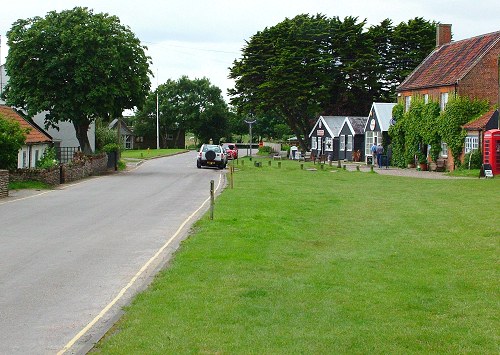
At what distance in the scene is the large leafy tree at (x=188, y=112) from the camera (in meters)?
122

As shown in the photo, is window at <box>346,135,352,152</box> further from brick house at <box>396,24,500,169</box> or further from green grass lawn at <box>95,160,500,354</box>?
green grass lawn at <box>95,160,500,354</box>

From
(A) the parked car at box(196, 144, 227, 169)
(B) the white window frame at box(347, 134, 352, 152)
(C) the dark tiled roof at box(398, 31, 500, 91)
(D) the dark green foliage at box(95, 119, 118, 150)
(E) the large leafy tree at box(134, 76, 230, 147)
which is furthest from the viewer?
(E) the large leafy tree at box(134, 76, 230, 147)

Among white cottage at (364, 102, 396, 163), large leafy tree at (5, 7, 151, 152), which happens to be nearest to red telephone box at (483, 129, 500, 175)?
white cottage at (364, 102, 396, 163)

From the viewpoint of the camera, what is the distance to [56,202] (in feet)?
90.9

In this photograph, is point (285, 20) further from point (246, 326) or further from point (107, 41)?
point (246, 326)

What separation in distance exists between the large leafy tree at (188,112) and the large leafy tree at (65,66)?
72.7 metres

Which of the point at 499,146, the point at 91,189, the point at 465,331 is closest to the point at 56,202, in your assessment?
the point at 91,189

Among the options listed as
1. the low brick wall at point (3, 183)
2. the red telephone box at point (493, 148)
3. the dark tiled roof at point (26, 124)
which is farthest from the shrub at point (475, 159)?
the low brick wall at point (3, 183)

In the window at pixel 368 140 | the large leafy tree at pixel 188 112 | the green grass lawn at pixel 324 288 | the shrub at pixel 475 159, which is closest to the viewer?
the green grass lawn at pixel 324 288

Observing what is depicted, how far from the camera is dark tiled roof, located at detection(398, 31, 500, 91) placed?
1986 inches

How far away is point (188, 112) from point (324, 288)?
113 m

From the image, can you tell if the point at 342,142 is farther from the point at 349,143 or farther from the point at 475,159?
the point at 475,159

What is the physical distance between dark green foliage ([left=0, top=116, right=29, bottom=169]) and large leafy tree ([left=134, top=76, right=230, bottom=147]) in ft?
286

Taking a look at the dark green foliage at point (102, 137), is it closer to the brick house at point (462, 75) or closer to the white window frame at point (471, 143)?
the brick house at point (462, 75)
